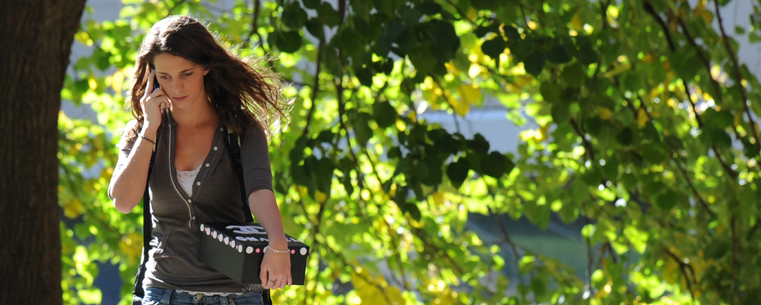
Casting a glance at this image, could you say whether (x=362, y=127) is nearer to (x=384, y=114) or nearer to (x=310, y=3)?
(x=384, y=114)

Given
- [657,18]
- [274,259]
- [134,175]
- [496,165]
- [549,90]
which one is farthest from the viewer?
[657,18]

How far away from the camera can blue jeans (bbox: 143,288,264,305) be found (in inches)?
64.9

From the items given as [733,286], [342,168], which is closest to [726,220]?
[733,286]

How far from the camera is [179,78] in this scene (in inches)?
63.2

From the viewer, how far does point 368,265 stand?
405cm

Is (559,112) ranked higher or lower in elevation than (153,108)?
lower

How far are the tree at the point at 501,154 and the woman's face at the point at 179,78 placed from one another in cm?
56

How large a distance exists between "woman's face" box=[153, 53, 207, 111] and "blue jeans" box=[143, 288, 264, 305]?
15.0 inches

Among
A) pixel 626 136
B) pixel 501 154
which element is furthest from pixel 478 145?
pixel 626 136

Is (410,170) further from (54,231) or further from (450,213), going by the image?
(450,213)

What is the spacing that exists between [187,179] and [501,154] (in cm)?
119

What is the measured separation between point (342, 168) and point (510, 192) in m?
1.37

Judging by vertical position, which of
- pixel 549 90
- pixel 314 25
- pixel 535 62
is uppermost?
pixel 314 25

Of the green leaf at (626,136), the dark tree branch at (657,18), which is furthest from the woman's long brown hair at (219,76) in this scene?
the dark tree branch at (657,18)
